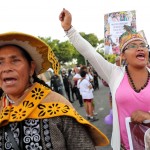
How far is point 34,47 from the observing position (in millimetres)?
2189

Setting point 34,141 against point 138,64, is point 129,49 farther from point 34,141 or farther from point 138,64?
point 34,141

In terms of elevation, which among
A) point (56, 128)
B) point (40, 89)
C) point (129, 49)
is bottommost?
point (56, 128)

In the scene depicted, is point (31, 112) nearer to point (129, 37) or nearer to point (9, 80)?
point (9, 80)

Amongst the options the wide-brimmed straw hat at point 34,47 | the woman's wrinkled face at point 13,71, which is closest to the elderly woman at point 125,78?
the wide-brimmed straw hat at point 34,47

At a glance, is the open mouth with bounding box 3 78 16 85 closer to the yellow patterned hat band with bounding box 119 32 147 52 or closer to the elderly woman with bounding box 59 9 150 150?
the elderly woman with bounding box 59 9 150 150

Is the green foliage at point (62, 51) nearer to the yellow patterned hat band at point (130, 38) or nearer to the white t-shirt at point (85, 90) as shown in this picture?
the white t-shirt at point (85, 90)

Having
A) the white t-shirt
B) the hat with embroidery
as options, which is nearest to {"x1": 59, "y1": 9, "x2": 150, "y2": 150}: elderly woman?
the hat with embroidery

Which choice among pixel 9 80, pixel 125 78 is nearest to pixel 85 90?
pixel 125 78

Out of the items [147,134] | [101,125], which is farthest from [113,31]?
[147,134]

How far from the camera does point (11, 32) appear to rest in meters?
2.04

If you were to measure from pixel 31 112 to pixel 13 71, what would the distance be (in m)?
0.26

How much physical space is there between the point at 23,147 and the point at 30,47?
2.01 feet

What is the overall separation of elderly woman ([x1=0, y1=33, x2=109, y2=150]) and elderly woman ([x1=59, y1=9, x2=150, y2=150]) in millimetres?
688

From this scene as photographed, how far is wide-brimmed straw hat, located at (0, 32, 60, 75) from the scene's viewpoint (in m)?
2.09
